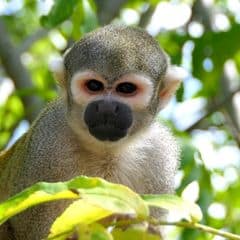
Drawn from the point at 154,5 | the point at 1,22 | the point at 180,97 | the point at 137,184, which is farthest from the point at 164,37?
the point at 137,184

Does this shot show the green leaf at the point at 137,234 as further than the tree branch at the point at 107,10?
No

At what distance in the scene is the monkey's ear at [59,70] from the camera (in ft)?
12.1

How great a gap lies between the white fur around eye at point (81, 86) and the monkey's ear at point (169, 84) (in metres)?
0.48

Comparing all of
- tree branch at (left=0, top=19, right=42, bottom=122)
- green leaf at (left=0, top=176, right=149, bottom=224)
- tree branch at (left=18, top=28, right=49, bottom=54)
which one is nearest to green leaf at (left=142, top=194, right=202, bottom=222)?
green leaf at (left=0, top=176, right=149, bottom=224)

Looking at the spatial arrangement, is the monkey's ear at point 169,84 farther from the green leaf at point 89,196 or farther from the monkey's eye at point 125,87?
the green leaf at point 89,196

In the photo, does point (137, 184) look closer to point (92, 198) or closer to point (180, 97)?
point (180, 97)

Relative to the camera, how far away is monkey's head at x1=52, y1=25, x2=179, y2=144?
Answer: 3.43 meters

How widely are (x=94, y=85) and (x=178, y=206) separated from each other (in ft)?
6.10

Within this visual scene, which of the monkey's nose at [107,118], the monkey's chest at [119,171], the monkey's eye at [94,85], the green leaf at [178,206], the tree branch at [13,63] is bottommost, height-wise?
the green leaf at [178,206]

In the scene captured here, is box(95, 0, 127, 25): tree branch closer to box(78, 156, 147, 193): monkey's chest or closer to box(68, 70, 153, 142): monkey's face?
box(78, 156, 147, 193): monkey's chest

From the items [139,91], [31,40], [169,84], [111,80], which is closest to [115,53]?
[111,80]

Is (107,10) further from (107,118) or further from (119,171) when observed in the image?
(107,118)

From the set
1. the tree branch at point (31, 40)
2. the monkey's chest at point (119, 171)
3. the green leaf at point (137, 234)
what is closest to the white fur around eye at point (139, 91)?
the monkey's chest at point (119, 171)

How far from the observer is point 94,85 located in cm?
346
